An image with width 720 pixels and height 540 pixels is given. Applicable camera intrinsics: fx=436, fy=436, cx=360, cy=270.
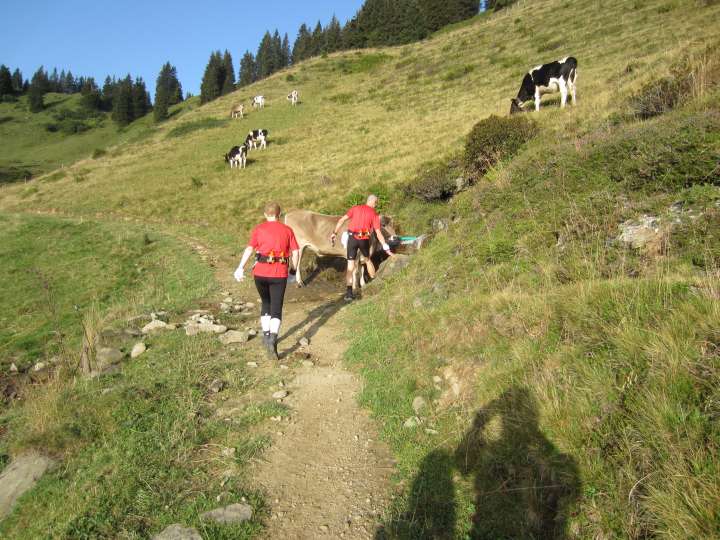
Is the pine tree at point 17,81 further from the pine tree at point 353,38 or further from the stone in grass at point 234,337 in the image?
the stone in grass at point 234,337

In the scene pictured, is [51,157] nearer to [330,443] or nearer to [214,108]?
[214,108]

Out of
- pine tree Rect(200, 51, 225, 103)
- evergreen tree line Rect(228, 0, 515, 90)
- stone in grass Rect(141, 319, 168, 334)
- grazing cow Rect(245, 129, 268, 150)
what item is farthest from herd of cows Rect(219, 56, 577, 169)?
pine tree Rect(200, 51, 225, 103)

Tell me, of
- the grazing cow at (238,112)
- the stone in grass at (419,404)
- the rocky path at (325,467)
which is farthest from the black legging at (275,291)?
the grazing cow at (238,112)

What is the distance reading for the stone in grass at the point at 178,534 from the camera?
3.25 m

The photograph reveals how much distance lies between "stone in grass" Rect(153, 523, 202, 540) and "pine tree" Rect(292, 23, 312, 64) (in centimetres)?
11861

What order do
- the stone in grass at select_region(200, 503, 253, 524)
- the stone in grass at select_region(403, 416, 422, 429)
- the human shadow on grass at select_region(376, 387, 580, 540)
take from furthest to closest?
the stone in grass at select_region(403, 416, 422, 429)
the stone in grass at select_region(200, 503, 253, 524)
the human shadow on grass at select_region(376, 387, 580, 540)

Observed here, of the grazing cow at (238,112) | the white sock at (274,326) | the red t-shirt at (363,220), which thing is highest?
the grazing cow at (238,112)

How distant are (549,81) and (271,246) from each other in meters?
16.3

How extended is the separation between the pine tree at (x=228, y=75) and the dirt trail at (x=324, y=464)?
364 feet

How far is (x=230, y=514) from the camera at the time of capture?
3.44 metres

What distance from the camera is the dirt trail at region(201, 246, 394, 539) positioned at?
11.3ft

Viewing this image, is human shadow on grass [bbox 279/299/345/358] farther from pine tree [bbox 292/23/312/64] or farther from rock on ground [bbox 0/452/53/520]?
pine tree [bbox 292/23/312/64]

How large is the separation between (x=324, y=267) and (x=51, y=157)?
70.5 metres

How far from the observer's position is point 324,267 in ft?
40.4
